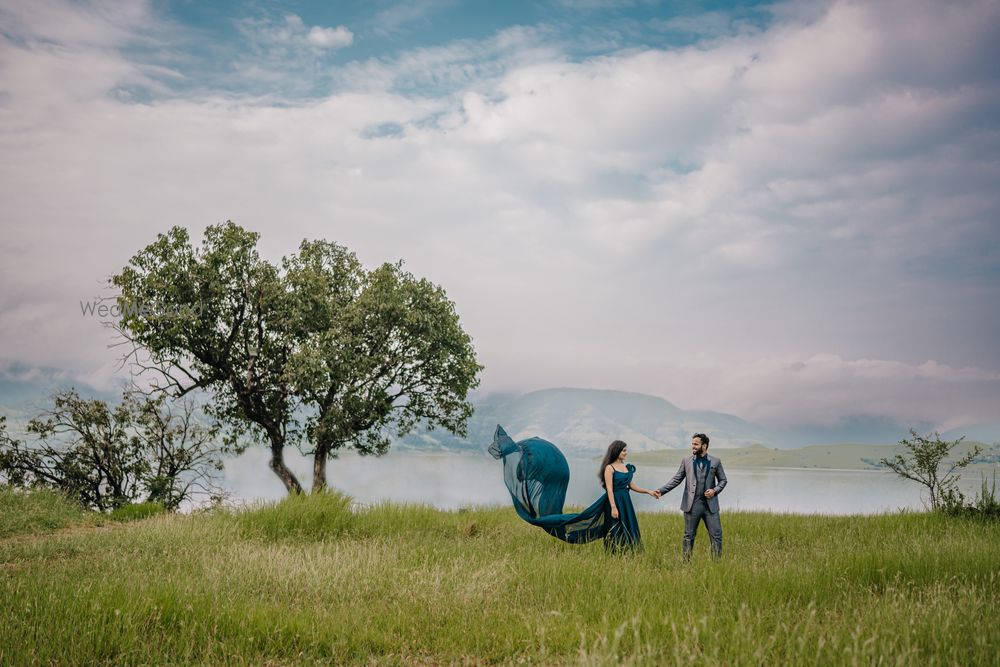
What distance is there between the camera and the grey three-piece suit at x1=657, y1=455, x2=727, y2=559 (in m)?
12.2

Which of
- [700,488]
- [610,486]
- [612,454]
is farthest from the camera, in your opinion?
[612,454]

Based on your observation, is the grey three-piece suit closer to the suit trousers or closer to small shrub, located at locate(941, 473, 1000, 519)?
the suit trousers

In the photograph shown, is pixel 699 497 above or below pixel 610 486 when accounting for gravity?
below

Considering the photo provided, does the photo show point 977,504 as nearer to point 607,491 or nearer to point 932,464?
point 932,464

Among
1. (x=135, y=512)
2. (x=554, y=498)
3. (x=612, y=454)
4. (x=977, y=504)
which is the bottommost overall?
(x=135, y=512)

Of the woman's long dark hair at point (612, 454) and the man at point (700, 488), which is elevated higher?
→ the woman's long dark hair at point (612, 454)

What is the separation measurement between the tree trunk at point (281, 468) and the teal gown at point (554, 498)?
1534 cm

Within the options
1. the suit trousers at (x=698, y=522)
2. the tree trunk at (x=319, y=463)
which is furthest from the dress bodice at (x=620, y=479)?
the tree trunk at (x=319, y=463)

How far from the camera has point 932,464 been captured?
19281 mm

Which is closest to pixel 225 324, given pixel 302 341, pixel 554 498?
pixel 302 341

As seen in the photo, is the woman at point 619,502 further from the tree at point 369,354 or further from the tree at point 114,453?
the tree at point 114,453

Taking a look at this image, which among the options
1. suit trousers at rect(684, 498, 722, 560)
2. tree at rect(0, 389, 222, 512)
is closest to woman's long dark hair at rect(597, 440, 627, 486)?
suit trousers at rect(684, 498, 722, 560)

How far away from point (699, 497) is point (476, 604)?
233 inches

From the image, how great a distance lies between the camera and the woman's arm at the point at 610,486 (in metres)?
12.5
